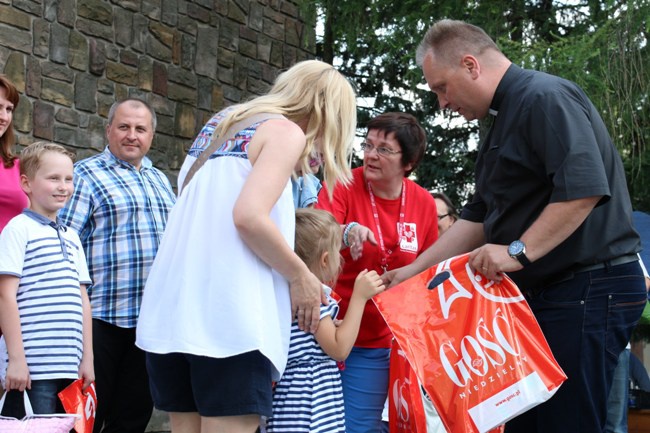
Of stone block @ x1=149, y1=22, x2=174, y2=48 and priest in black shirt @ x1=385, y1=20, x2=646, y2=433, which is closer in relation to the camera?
priest in black shirt @ x1=385, y1=20, x2=646, y2=433

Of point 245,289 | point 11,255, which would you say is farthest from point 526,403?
point 11,255

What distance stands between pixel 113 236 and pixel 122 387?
698 mm

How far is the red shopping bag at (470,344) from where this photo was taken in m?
2.88

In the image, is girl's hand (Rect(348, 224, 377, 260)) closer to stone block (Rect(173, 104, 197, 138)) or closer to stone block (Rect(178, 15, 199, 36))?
stone block (Rect(173, 104, 197, 138))

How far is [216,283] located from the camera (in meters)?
2.40

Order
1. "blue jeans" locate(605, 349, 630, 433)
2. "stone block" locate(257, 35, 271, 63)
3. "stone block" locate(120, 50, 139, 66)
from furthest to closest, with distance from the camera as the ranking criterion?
"stone block" locate(257, 35, 271, 63) → "stone block" locate(120, 50, 139, 66) → "blue jeans" locate(605, 349, 630, 433)

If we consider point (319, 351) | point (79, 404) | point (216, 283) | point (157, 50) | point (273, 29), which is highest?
point (273, 29)

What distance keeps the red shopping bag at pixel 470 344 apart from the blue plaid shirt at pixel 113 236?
1329 millimetres

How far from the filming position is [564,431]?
294 cm

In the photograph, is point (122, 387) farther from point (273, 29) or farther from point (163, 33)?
point (273, 29)

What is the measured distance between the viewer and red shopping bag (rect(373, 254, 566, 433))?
114 inches

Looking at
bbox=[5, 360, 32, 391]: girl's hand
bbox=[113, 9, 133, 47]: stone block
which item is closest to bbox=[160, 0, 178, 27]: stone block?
bbox=[113, 9, 133, 47]: stone block

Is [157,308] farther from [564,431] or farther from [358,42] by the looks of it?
[358,42]

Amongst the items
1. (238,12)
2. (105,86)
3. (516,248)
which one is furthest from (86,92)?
(516,248)
